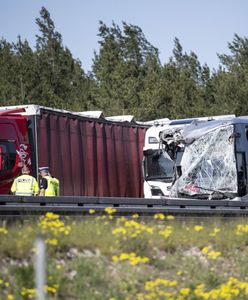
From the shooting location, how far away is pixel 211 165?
22.1m

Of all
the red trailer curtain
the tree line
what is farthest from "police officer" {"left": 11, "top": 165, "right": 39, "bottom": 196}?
the tree line

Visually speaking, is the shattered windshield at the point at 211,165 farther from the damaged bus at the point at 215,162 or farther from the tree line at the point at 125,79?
the tree line at the point at 125,79

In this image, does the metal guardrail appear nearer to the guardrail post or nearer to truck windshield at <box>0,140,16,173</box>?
truck windshield at <box>0,140,16,173</box>

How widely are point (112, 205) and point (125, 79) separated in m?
34.3

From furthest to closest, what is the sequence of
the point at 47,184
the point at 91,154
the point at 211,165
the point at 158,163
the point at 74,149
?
the point at 158,163
the point at 91,154
the point at 74,149
the point at 211,165
the point at 47,184

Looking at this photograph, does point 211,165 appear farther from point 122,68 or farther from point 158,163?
point 122,68

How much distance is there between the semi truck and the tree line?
20.8m

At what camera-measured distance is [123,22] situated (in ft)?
192

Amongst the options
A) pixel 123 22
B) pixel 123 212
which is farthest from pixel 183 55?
pixel 123 212

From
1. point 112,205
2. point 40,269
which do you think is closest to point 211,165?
point 112,205

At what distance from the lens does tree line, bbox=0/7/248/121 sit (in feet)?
163

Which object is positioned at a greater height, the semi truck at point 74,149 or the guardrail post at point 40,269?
the semi truck at point 74,149

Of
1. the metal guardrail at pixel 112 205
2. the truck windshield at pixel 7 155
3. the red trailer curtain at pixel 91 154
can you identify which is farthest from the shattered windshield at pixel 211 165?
the truck windshield at pixel 7 155

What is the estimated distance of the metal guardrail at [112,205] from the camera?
49.4 feet
